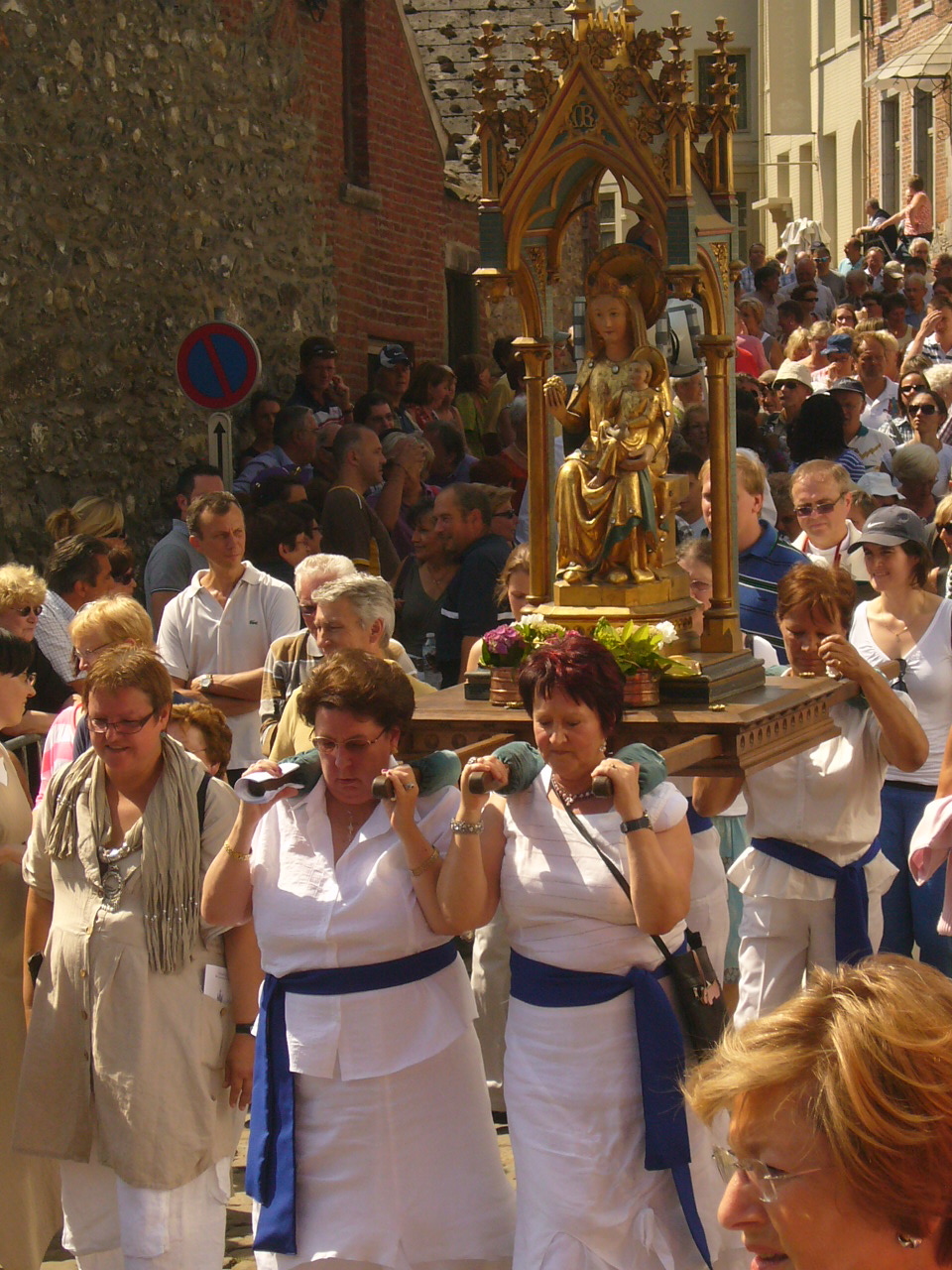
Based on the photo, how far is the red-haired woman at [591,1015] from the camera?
4.05 m

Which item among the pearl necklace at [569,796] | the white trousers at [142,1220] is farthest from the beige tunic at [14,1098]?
the pearl necklace at [569,796]

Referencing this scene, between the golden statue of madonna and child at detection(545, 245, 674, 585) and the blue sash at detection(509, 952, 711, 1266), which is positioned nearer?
the blue sash at detection(509, 952, 711, 1266)

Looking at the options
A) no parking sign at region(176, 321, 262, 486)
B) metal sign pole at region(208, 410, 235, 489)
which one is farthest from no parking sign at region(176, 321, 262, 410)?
metal sign pole at region(208, 410, 235, 489)

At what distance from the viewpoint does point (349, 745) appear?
423 centimetres

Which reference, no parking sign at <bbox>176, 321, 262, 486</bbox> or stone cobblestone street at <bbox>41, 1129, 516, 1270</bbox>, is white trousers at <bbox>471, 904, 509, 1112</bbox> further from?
no parking sign at <bbox>176, 321, 262, 486</bbox>

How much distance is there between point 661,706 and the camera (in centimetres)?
488

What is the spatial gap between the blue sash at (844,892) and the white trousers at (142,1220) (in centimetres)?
184

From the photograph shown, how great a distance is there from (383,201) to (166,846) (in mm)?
11892

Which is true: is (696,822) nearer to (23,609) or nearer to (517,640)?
(517,640)

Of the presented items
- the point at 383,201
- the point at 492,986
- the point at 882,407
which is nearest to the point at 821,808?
the point at 492,986

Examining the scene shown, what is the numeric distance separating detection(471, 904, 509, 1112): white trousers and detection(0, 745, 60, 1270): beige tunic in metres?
1.60

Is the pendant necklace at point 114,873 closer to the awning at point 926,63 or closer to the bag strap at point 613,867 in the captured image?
the bag strap at point 613,867

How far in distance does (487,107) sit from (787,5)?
39.7m

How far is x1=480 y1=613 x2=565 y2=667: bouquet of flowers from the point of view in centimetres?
497
